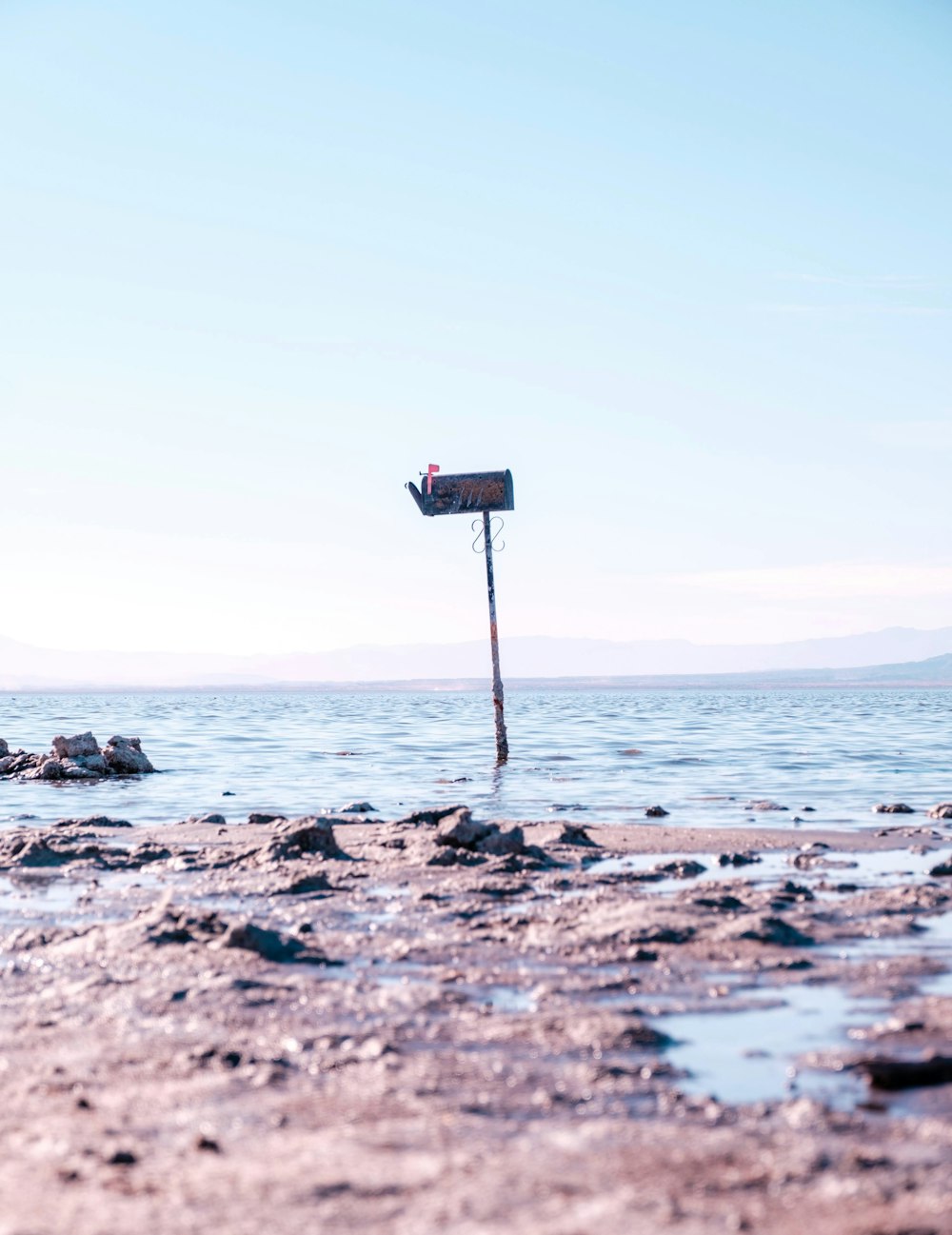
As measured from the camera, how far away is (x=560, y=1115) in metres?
3.89

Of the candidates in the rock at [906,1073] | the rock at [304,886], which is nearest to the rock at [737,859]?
the rock at [304,886]

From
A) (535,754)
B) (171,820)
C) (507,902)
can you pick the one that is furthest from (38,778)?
(507,902)

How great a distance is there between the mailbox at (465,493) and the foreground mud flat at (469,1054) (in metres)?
13.4

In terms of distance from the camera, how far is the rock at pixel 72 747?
2022 cm

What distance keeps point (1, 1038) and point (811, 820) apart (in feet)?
31.8

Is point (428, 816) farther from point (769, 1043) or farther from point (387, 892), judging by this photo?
point (769, 1043)

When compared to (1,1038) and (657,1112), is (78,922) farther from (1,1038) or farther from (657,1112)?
(657,1112)

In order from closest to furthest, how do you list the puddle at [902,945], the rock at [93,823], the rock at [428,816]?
the puddle at [902,945], the rock at [428,816], the rock at [93,823]

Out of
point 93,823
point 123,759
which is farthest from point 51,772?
point 93,823

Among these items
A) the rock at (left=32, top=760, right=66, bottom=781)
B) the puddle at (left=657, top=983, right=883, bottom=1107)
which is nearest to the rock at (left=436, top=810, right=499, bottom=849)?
the puddle at (left=657, top=983, right=883, bottom=1107)

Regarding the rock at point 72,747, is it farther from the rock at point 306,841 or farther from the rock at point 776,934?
the rock at point 776,934

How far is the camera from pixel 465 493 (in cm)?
2170

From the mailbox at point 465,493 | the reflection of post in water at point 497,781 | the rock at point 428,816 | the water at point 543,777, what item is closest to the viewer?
the rock at point 428,816

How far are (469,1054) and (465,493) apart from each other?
57.7 feet
